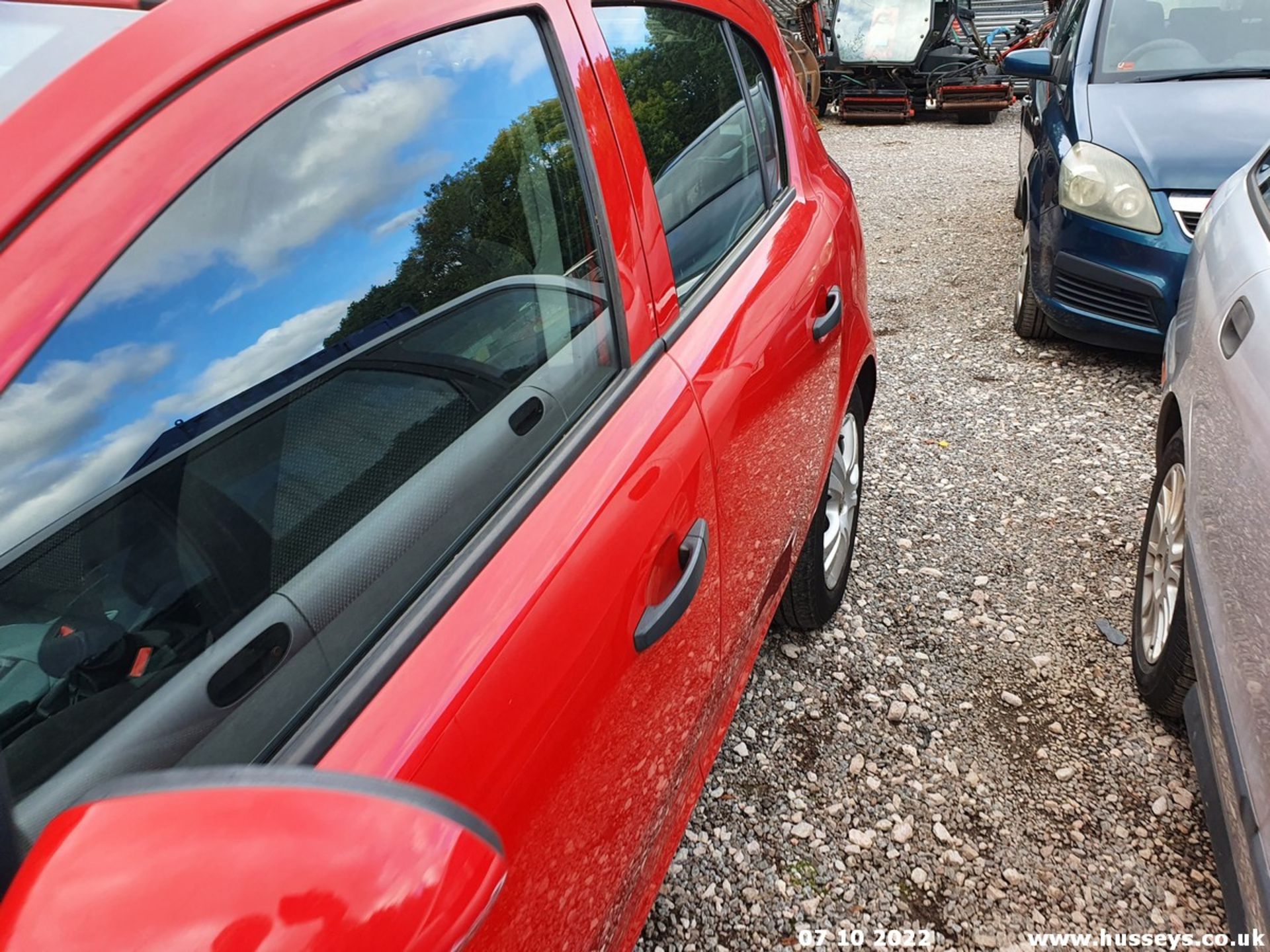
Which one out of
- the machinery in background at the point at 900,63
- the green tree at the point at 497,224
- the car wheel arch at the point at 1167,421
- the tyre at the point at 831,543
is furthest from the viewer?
the machinery in background at the point at 900,63

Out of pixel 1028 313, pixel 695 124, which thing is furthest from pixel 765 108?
pixel 1028 313

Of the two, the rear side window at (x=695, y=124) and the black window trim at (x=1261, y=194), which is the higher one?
the rear side window at (x=695, y=124)

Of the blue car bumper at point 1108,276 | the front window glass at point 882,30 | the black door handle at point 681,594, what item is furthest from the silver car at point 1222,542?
the front window glass at point 882,30

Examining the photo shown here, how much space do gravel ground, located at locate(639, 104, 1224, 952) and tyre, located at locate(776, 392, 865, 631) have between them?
12 centimetres

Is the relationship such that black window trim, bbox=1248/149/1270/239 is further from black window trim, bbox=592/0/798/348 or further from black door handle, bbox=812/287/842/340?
black window trim, bbox=592/0/798/348

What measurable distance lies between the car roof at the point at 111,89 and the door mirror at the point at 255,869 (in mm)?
439

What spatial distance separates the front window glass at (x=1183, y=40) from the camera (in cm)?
455

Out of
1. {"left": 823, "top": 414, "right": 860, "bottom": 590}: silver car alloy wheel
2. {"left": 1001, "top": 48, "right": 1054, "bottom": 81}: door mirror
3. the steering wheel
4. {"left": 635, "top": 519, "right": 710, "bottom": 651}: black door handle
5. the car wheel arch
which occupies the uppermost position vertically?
{"left": 635, "top": 519, "right": 710, "bottom": 651}: black door handle

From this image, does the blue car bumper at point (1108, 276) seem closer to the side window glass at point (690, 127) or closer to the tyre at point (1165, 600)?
the tyre at point (1165, 600)

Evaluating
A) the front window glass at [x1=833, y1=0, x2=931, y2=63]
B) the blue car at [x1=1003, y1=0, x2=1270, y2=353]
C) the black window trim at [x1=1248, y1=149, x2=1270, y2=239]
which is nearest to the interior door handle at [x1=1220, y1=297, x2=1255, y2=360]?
the black window trim at [x1=1248, y1=149, x2=1270, y2=239]

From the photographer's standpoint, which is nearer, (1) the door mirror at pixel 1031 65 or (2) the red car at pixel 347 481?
(2) the red car at pixel 347 481

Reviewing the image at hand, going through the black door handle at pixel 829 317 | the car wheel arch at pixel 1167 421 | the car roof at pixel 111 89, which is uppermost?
the car roof at pixel 111 89

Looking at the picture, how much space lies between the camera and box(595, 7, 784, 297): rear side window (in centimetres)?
159

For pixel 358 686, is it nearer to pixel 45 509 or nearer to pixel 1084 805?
pixel 45 509
